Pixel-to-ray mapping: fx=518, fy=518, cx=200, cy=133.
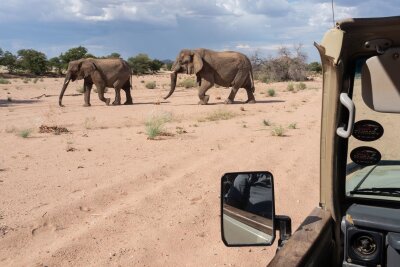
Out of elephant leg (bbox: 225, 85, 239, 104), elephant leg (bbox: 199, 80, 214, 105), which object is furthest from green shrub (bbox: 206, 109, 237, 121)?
elephant leg (bbox: 225, 85, 239, 104)

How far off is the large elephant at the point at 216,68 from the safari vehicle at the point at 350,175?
18.5 m

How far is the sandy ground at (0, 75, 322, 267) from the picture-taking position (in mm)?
5375

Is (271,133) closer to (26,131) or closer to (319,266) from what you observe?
(26,131)

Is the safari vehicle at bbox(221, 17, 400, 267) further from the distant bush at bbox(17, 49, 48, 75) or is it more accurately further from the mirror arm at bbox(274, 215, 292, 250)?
the distant bush at bbox(17, 49, 48, 75)

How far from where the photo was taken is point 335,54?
2270 mm

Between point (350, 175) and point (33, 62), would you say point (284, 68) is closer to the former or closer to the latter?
point (33, 62)

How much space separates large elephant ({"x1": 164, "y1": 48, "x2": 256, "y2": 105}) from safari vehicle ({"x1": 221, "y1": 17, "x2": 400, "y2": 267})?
18.5 meters

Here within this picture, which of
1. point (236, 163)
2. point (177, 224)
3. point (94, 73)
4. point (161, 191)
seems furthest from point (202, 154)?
point (94, 73)

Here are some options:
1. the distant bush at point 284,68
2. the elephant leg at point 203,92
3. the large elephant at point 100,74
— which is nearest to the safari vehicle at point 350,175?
the elephant leg at point 203,92

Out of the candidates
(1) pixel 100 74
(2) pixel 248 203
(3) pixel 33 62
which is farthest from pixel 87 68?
(3) pixel 33 62

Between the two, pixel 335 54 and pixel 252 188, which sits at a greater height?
pixel 335 54

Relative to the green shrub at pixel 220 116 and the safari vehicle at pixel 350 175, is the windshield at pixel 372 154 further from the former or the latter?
the green shrub at pixel 220 116

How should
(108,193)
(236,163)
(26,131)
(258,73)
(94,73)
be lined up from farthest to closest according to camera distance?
(258,73) < (94,73) < (26,131) < (236,163) < (108,193)

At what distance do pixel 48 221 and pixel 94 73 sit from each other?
15.4 m
